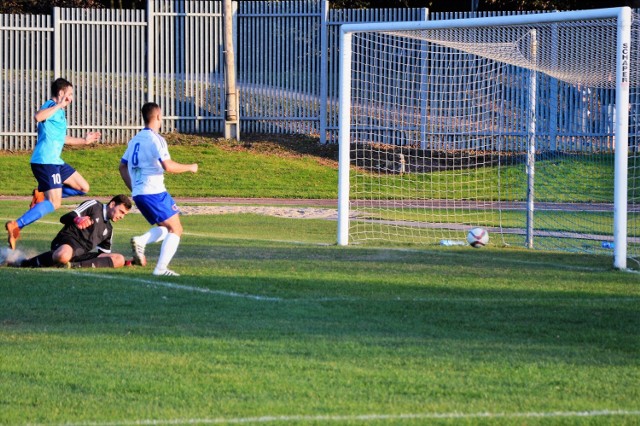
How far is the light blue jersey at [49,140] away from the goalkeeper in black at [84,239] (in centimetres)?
165

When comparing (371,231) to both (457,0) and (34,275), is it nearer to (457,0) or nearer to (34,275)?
(34,275)

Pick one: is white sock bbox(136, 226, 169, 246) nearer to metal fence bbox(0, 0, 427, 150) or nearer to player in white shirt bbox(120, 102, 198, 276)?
player in white shirt bbox(120, 102, 198, 276)

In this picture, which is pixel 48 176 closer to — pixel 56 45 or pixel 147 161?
pixel 147 161

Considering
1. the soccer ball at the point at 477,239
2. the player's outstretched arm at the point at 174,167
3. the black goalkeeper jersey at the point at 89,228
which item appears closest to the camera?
the player's outstretched arm at the point at 174,167

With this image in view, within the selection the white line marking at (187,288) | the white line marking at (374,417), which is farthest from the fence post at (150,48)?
the white line marking at (374,417)

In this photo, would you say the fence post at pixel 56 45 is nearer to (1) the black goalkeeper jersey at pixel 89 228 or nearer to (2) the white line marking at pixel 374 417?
(1) the black goalkeeper jersey at pixel 89 228

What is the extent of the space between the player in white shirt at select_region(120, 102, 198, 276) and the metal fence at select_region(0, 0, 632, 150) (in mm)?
18769

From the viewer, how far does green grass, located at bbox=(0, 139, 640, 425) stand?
5.99 meters

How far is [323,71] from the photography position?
29.8 m

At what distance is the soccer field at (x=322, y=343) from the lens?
5.98 m

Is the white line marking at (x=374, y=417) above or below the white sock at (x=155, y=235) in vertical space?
below

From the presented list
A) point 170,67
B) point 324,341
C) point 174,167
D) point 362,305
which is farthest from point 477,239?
point 170,67

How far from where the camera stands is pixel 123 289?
33.0 feet

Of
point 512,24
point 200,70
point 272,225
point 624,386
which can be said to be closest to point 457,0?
point 200,70
